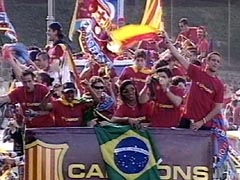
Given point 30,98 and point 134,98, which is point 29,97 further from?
point 134,98

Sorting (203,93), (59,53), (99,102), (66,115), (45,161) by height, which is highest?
(59,53)

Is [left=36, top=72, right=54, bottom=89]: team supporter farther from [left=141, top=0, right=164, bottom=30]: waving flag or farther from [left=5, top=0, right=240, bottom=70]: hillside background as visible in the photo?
[left=5, top=0, right=240, bottom=70]: hillside background

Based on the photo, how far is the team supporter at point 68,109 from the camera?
11414mm

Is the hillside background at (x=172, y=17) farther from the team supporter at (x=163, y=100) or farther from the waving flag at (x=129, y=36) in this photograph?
the team supporter at (x=163, y=100)

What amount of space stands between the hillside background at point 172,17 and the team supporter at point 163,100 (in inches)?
695

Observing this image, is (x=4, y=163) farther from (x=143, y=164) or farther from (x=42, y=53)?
(x=143, y=164)

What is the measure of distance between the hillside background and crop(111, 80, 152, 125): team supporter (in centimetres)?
1810

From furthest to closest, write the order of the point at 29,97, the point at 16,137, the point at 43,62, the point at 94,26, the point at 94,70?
the point at 94,26 → the point at 94,70 → the point at 43,62 → the point at 16,137 → the point at 29,97

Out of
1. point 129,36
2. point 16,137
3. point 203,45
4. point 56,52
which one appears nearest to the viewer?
point 16,137

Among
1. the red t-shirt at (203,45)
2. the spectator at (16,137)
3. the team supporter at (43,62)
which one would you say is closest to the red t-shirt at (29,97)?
the spectator at (16,137)

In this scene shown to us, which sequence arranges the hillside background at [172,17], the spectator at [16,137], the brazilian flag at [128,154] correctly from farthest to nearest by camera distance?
1. the hillside background at [172,17]
2. the spectator at [16,137]
3. the brazilian flag at [128,154]

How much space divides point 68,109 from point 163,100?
A: 3.76ft

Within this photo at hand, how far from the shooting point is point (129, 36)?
15344 millimetres

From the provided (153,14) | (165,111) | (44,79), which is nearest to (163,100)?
(165,111)
